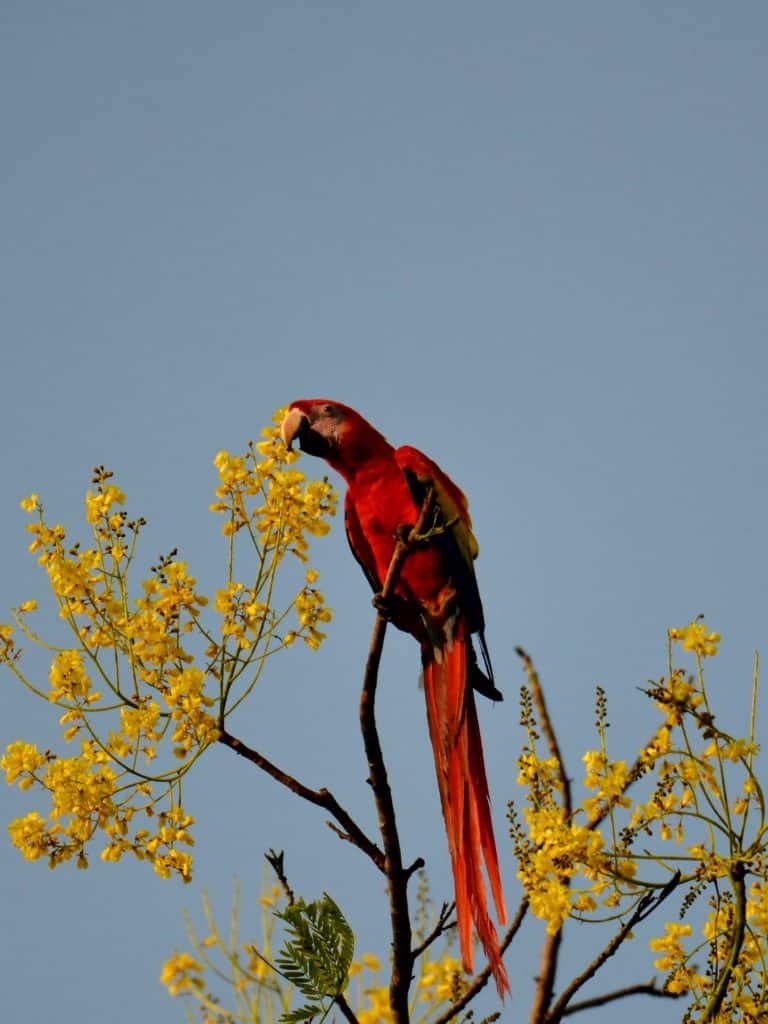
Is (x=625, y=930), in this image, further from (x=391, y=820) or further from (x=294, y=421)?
(x=294, y=421)

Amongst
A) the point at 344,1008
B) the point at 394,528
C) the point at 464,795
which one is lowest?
the point at 344,1008

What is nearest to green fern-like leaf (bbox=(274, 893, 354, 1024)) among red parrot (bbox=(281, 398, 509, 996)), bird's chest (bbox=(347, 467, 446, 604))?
red parrot (bbox=(281, 398, 509, 996))

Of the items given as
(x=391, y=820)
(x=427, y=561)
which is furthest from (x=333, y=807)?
(x=427, y=561)

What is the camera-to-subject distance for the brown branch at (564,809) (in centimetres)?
289

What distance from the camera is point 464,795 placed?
13.4 feet

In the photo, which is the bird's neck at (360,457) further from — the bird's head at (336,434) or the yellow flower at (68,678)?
A: the yellow flower at (68,678)

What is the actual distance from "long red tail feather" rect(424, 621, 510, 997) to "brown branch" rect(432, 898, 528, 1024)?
4 cm

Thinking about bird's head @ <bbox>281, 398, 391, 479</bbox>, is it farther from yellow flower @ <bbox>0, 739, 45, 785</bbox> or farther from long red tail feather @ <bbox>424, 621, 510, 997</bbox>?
yellow flower @ <bbox>0, 739, 45, 785</bbox>

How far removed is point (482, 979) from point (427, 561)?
2183 millimetres

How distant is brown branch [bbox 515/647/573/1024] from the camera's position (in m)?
2.89

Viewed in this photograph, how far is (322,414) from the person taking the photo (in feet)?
17.3

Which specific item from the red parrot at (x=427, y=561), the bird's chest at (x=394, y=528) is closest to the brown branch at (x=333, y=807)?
the red parrot at (x=427, y=561)

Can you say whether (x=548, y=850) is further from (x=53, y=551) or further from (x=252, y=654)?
(x=53, y=551)

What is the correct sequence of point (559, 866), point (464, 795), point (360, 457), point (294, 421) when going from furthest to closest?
point (360, 457) → point (294, 421) → point (464, 795) → point (559, 866)
